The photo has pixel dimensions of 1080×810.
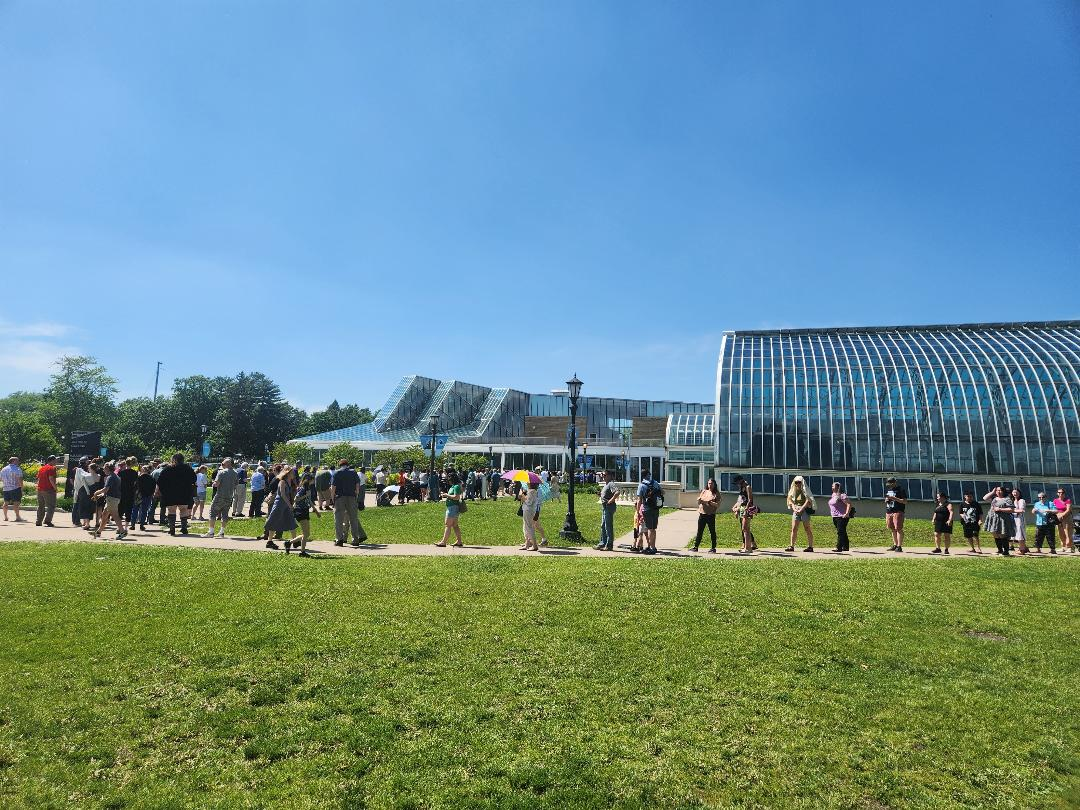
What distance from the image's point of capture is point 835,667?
20.6 ft

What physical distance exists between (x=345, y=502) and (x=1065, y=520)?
19.5 m

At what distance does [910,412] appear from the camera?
35031 millimetres

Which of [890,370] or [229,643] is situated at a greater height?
[890,370]

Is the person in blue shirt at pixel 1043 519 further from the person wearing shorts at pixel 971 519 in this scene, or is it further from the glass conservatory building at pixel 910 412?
the glass conservatory building at pixel 910 412

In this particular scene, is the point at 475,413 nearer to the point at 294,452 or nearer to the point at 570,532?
the point at 294,452

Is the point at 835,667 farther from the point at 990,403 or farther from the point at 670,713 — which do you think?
the point at 990,403

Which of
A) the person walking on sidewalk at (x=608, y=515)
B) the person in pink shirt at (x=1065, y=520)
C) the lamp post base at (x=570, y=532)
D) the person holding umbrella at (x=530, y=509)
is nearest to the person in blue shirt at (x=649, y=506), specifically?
the person walking on sidewalk at (x=608, y=515)

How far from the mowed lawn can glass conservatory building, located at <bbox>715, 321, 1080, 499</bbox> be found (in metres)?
27.5

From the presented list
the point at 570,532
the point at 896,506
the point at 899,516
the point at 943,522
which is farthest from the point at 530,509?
the point at 943,522

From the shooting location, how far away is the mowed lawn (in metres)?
4.16

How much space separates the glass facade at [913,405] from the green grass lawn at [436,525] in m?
15.5

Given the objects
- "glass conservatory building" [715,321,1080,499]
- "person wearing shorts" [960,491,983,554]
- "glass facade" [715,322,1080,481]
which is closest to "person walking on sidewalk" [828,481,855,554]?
"person wearing shorts" [960,491,983,554]

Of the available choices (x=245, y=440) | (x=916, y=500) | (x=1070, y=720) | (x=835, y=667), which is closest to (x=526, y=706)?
(x=835, y=667)

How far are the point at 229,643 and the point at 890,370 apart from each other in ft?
129
